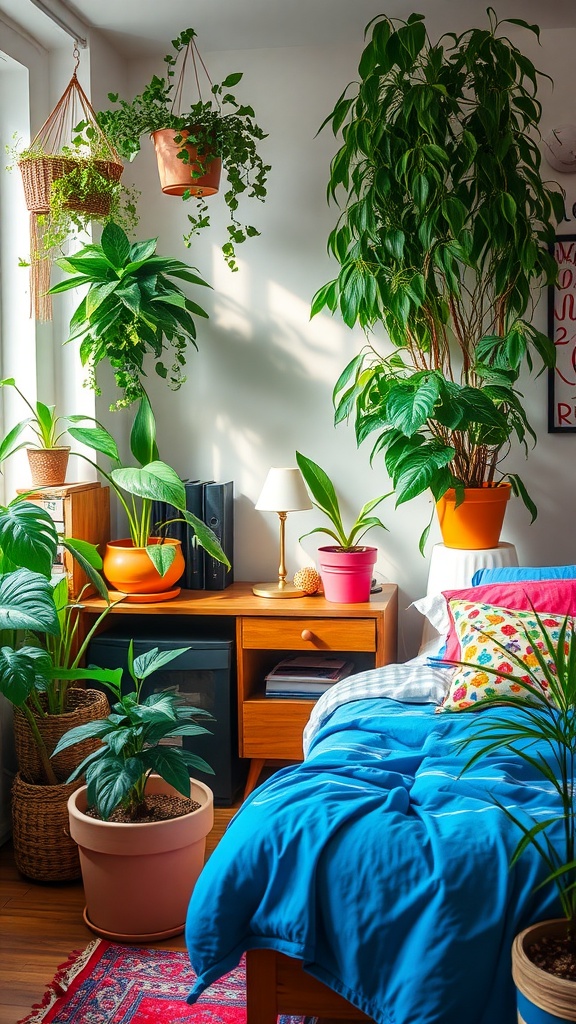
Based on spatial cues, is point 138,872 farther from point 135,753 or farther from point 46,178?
point 46,178

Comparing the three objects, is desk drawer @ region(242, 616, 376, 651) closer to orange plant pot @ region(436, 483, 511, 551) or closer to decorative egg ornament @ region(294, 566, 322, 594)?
decorative egg ornament @ region(294, 566, 322, 594)

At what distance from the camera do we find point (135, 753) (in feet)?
8.06

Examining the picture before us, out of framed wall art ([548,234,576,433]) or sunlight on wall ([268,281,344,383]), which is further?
sunlight on wall ([268,281,344,383])

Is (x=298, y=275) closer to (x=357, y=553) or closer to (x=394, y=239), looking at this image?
(x=394, y=239)

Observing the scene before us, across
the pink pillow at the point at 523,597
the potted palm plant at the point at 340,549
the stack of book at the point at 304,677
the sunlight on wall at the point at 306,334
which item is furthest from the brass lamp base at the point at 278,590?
the sunlight on wall at the point at 306,334

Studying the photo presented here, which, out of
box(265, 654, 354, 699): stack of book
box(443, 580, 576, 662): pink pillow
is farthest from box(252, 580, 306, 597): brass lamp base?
box(443, 580, 576, 662): pink pillow

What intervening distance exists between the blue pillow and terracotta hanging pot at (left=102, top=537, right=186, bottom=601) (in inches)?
40.1

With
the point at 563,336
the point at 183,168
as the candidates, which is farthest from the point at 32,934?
the point at 563,336

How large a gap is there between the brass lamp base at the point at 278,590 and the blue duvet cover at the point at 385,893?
1351 millimetres

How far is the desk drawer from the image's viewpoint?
320cm

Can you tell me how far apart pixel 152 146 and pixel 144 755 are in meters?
2.40

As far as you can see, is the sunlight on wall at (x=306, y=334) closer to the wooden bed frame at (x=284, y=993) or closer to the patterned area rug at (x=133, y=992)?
the patterned area rug at (x=133, y=992)

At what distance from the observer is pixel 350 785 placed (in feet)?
6.72

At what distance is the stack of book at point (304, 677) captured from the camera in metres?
3.28
